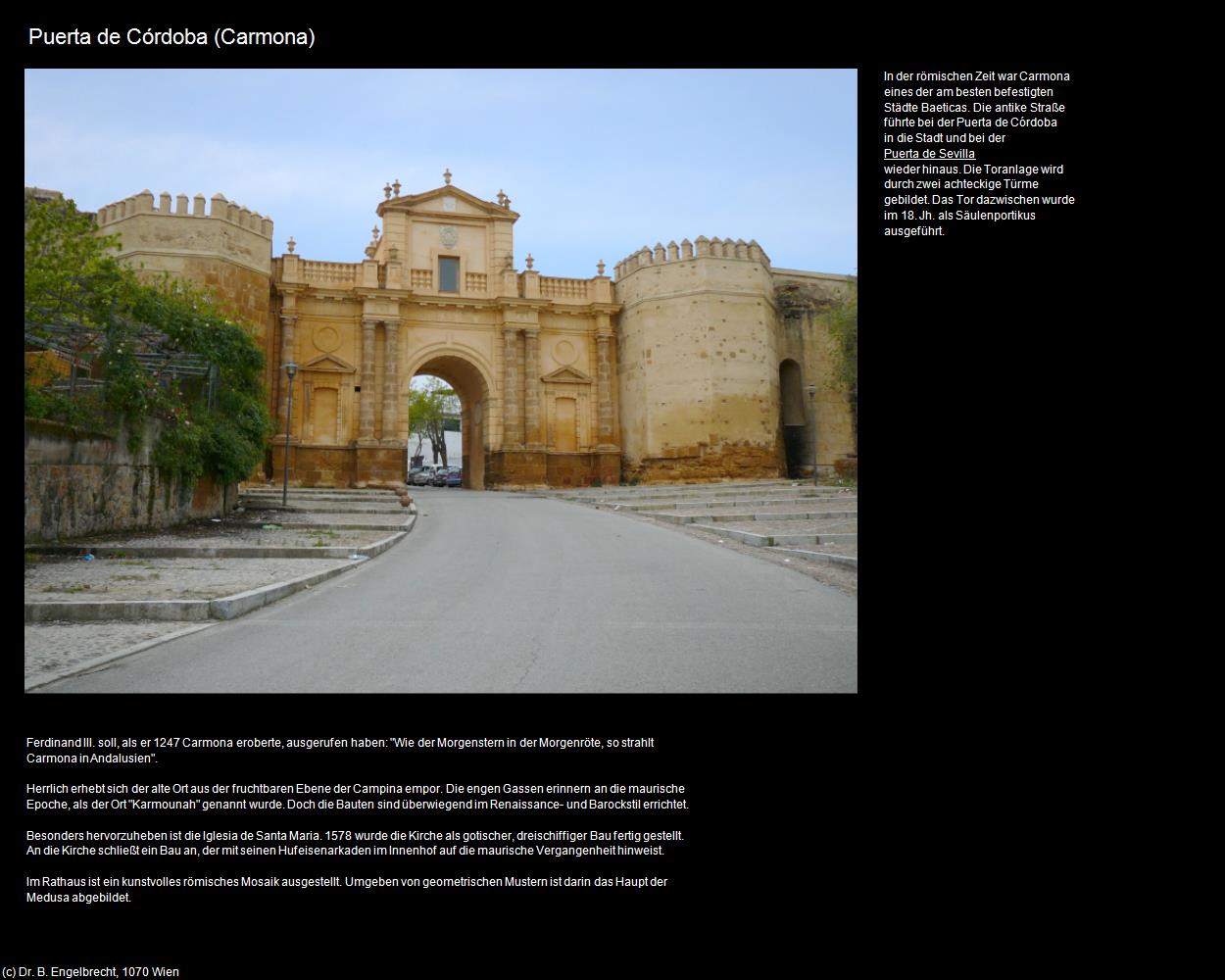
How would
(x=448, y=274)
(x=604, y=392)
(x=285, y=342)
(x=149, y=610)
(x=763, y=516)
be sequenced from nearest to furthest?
(x=149, y=610) < (x=763, y=516) < (x=285, y=342) < (x=448, y=274) < (x=604, y=392)

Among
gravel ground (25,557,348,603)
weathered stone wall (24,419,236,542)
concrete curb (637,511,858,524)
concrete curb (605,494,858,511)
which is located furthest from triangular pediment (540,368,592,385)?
gravel ground (25,557,348,603)

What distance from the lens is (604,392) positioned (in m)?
32.2

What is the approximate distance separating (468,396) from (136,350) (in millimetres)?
20949

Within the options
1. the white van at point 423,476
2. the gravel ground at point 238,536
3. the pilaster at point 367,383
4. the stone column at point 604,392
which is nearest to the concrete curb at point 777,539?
the gravel ground at point 238,536

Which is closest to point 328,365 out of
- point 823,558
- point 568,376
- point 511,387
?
point 511,387

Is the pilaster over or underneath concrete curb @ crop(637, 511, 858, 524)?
over

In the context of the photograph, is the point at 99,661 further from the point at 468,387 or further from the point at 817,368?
the point at 817,368

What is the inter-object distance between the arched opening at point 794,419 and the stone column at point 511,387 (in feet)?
38.4

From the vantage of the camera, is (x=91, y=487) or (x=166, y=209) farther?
(x=166, y=209)

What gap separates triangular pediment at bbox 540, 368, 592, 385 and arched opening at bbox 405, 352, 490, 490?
2583mm

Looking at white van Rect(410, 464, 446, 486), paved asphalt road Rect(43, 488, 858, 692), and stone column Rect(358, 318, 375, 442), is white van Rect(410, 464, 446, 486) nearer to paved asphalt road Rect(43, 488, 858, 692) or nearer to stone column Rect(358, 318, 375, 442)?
stone column Rect(358, 318, 375, 442)

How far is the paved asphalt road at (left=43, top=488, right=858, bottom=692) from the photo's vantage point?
4520 millimetres
